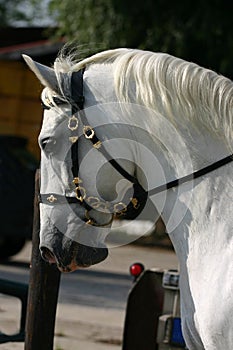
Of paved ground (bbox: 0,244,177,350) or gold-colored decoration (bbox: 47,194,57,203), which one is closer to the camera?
gold-colored decoration (bbox: 47,194,57,203)

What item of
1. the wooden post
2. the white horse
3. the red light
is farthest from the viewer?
the red light

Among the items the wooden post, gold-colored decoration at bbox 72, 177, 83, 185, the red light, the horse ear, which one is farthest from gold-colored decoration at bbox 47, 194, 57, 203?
the red light

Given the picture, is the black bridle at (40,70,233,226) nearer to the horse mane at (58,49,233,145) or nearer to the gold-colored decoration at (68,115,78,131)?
the gold-colored decoration at (68,115,78,131)

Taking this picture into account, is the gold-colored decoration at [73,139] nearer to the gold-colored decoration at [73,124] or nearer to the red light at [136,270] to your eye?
the gold-colored decoration at [73,124]

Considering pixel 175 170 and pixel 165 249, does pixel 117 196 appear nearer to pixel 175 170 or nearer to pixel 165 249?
pixel 175 170

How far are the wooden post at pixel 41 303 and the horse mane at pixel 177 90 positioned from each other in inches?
61.5

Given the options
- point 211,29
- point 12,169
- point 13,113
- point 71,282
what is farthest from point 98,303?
point 13,113

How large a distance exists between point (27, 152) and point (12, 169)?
78 cm

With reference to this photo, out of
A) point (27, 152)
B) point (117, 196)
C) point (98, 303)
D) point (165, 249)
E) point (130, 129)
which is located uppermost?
point (130, 129)

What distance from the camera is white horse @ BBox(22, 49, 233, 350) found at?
3785 mm

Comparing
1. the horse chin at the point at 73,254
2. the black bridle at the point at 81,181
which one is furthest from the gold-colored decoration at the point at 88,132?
the horse chin at the point at 73,254

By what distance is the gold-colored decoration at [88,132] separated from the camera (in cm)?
398

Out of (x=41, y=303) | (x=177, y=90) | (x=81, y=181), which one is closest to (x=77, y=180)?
(x=81, y=181)

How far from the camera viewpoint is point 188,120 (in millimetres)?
3859
